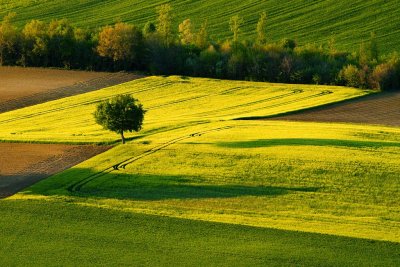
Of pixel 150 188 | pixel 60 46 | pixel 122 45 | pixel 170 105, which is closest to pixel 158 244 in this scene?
pixel 150 188

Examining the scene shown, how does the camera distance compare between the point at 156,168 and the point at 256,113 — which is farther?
the point at 256,113

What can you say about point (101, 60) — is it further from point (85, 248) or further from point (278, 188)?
point (85, 248)

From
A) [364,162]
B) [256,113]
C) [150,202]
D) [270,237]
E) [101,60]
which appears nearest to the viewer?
[270,237]

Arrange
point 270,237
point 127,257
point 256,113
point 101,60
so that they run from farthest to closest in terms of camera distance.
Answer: point 101,60 < point 256,113 < point 270,237 < point 127,257

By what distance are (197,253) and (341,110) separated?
148ft

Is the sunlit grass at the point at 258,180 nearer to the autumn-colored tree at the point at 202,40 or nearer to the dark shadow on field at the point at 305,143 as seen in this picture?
the dark shadow on field at the point at 305,143

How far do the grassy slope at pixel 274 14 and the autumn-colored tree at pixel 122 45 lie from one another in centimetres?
1711

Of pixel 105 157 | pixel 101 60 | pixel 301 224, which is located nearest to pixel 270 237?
pixel 301 224

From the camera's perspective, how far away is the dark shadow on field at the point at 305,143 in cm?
7275

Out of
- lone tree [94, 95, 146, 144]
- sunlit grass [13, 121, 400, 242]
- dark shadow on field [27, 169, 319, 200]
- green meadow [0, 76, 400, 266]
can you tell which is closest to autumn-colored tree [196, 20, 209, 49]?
green meadow [0, 76, 400, 266]

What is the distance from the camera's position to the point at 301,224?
55.4 m

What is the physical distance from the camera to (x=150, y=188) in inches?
2512

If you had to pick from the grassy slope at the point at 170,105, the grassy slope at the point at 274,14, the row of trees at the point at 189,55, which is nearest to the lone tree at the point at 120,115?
the grassy slope at the point at 170,105

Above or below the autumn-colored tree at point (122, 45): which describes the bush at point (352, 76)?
below
